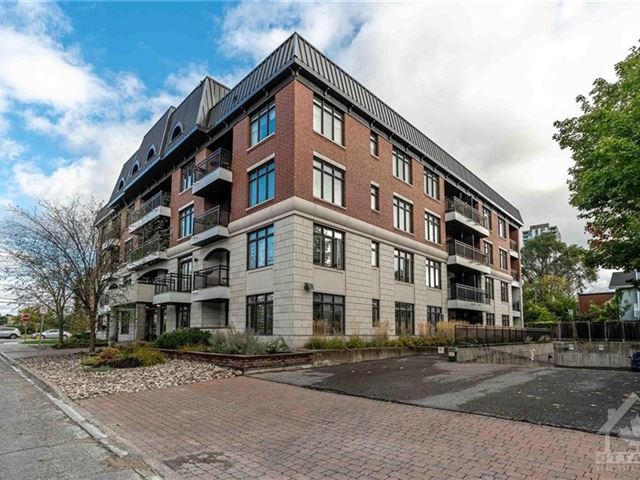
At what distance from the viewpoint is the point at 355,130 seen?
907 inches

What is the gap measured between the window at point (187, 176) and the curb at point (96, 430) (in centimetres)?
1691

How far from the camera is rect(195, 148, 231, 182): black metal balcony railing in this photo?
23.5m

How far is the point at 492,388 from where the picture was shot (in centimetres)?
1048

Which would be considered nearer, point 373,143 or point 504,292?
point 373,143

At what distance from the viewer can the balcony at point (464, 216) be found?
103 feet

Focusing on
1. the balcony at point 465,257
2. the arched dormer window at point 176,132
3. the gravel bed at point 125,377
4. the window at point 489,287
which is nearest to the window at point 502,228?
the window at point 489,287

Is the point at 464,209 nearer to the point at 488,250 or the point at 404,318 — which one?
the point at 488,250

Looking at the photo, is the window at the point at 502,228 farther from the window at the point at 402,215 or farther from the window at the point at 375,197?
the window at the point at 375,197

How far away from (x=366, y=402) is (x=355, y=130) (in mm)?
16495

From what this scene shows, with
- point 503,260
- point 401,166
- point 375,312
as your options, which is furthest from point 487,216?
point 375,312

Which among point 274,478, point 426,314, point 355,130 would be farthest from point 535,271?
point 274,478

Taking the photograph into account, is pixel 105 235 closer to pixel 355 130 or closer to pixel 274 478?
pixel 355 130

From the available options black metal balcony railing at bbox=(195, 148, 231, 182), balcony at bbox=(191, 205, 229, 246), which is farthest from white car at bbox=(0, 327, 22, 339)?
black metal balcony railing at bbox=(195, 148, 231, 182)

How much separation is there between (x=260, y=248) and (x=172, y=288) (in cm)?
1002
